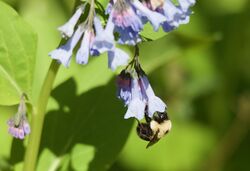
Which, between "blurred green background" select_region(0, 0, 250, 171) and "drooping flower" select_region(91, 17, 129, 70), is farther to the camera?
"blurred green background" select_region(0, 0, 250, 171)

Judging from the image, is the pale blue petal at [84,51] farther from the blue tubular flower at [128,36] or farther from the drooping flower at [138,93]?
the drooping flower at [138,93]

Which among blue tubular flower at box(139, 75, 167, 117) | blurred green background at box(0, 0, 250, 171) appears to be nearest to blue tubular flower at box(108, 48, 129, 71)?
blue tubular flower at box(139, 75, 167, 117)

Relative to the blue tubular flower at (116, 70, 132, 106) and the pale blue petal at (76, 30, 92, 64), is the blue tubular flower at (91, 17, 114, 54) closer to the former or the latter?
the pale blue petal at (76, 30, 92, 64)

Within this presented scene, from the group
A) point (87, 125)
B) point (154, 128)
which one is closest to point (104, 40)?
point (154, 128)

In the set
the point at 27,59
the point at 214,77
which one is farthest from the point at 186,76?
the point at 27,59

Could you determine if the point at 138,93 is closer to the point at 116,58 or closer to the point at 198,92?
the point at 116,58

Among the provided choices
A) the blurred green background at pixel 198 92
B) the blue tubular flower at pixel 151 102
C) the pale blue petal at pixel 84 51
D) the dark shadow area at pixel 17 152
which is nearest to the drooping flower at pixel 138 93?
the blue tubular flower at pixel 151 102

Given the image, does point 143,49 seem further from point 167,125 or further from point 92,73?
point 167,125
